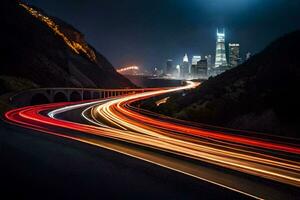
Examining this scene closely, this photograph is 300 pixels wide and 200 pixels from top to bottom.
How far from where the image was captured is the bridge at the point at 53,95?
5212cm

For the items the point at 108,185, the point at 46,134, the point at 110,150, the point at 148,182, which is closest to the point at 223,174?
the point at 148,182

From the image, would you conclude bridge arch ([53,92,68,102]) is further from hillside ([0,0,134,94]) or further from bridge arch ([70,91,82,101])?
bridge arch ([70,91,82,101])

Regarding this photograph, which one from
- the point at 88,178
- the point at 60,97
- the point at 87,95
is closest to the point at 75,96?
the point at 87,95

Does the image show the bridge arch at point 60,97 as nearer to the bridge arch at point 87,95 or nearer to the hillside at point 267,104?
the bridge arch at point 87,95

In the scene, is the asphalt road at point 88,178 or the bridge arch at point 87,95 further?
the bridge arch at point 87,95

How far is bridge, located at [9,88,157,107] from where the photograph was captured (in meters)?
52.1

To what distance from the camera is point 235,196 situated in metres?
10.1

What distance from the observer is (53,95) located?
69.8 m

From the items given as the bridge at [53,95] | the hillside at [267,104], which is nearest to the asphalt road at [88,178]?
the hillside at [267,104]

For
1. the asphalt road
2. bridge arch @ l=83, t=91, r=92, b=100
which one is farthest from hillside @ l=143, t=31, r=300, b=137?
bridge arch @ l=83, t=91, r=92, b=100

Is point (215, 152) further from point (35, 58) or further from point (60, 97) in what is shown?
point (35, 58)

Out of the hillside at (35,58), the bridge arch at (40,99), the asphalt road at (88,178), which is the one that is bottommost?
the asphalt road at (88,178)

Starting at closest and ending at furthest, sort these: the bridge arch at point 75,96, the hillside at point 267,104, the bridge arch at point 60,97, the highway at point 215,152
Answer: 1. the highway at point 215,152
2. the hillside at point 267,104
3. the bridge arch at point 60,97
4. the bridge arch at point 75,96

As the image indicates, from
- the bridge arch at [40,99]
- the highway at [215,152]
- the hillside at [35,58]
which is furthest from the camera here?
the hillside at [35,58]
